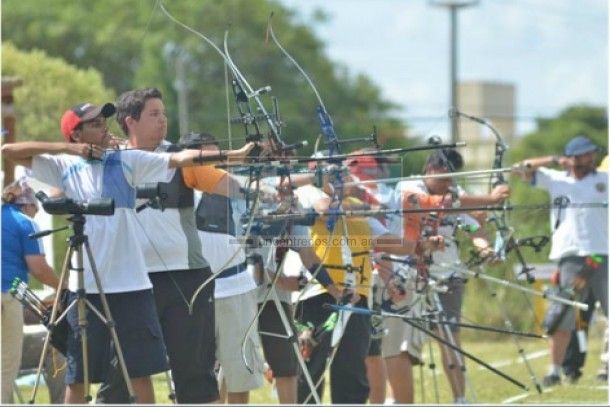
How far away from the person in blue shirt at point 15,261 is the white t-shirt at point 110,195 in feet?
6.62

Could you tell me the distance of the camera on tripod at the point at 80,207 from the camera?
319 inches

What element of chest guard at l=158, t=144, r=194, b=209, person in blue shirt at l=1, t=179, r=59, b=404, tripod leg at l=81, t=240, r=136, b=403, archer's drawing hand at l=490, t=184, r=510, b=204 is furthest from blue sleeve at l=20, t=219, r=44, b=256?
archer's drawing hand at l=490, t=184, r=510, b=204

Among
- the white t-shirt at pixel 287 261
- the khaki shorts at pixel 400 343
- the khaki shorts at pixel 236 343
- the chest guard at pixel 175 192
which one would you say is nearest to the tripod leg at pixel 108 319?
the chest guard at pixel 175 192

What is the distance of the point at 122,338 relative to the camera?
8586 millimetres

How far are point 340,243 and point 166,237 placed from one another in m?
1.42

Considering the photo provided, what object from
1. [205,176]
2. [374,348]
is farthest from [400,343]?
[205,176]

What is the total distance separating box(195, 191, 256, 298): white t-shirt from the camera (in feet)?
31.4

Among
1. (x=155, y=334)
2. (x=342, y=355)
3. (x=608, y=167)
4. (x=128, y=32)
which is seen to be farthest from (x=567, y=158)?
(x=128, y=32)

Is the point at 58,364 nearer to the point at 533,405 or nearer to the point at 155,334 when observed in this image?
the point at 155,334

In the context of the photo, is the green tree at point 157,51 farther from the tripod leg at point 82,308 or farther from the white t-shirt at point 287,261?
the tripod leg at point 82,308

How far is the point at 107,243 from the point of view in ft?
28.1

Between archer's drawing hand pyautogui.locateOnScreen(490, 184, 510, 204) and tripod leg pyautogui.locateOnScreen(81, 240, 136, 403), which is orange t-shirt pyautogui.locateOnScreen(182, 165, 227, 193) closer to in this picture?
tripod leg pyautogui.locateOnScreen(81, 240, 136, 403)

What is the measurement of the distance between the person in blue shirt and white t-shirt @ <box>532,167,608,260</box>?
478 cm

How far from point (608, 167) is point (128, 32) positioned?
4355 cm
